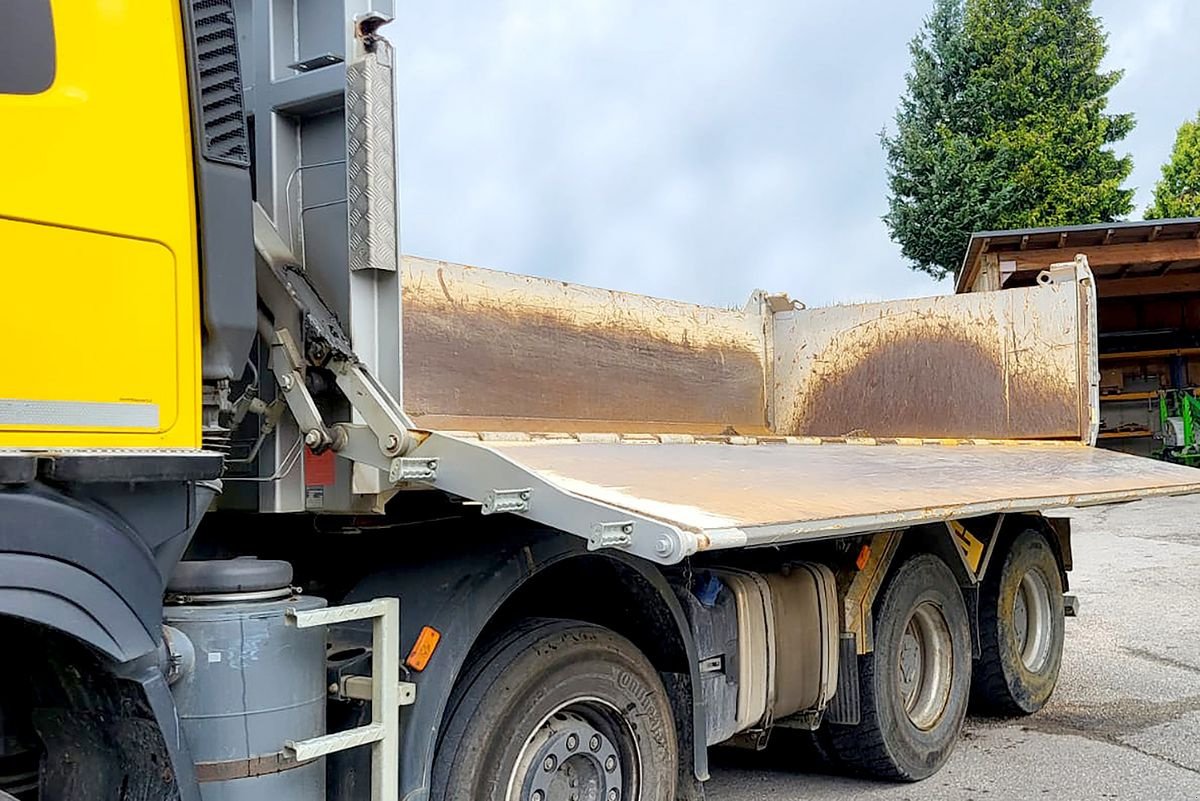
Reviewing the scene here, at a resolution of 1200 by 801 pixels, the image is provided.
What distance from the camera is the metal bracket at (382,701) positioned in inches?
107

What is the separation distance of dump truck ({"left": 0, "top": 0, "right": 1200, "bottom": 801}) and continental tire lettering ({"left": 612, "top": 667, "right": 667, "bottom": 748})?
10 millimetres

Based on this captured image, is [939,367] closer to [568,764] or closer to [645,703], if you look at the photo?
[645,703]

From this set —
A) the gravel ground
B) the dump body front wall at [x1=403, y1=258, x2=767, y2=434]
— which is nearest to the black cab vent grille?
the dump body front wall at [x1=403, y1=258, x2=767, y2=434]

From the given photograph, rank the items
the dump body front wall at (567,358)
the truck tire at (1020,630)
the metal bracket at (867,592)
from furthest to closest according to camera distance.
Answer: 1. the truck tire at (1020,630)
2. the metal bracket at (867,592)
3. the dump body front wall at (567,358)

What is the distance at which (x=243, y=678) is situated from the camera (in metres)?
2.54

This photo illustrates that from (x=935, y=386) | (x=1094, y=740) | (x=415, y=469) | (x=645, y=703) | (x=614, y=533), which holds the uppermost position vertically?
(x=935, y=386)

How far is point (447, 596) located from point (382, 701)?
1.26 ft

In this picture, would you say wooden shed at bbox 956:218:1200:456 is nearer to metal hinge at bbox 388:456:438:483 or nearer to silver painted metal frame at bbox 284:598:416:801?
metal hinge at bbox 388:456:438:483

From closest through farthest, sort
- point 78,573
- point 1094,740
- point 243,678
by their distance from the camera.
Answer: point 78,573
point 243,678
point 1094,740

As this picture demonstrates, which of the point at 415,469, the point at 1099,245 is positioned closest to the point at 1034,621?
the point at 415,469

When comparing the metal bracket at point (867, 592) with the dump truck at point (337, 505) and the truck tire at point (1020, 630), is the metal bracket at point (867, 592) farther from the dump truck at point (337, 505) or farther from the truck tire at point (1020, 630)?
the truck tire at point (1020, 630)

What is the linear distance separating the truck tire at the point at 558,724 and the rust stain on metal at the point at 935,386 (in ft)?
12.5

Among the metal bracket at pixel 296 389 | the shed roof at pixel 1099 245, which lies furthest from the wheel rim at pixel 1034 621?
the shed roof at pixel 1099 245

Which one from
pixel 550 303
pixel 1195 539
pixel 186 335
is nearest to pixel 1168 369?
pixel 1195 539
